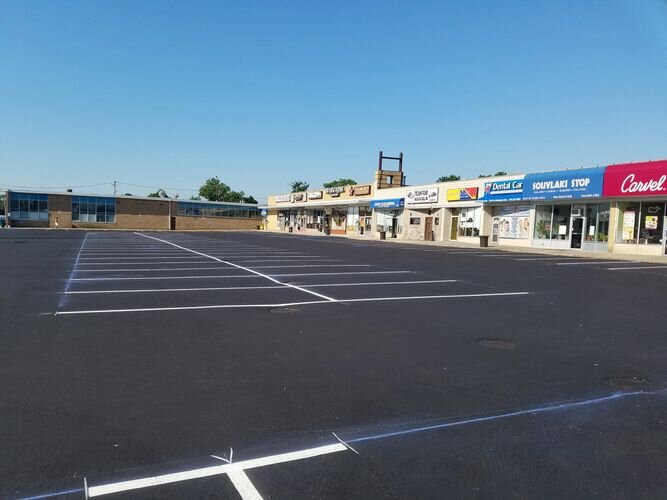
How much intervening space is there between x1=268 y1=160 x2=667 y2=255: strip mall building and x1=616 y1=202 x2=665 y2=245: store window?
0.05 metres

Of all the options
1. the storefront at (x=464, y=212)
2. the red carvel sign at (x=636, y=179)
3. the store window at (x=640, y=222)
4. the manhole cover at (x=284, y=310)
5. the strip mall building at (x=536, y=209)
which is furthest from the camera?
the storefront at (x=464, y=212)

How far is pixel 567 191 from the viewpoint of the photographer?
30.6 metres

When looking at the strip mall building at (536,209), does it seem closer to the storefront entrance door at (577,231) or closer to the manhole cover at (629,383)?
the storefront entrance door at (577,231)

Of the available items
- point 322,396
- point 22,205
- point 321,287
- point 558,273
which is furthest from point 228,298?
point 22,205

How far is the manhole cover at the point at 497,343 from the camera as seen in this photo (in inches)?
268

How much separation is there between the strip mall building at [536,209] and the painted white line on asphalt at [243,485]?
92.2ft

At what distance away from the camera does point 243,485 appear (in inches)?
125

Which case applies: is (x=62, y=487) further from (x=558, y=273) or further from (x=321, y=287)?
(x=558, y=273)

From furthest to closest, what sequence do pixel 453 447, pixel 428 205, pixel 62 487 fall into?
1. pixel 428 205
2. pixel 453 447
3. pixel 62 487

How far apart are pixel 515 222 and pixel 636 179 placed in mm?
9797

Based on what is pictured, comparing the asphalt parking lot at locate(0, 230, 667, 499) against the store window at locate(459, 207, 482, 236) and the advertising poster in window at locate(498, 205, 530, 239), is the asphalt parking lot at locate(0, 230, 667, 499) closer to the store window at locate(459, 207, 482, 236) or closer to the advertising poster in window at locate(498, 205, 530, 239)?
the advertising poster in window at locate(498, 205, 530, 239)

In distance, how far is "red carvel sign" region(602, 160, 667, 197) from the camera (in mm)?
25188

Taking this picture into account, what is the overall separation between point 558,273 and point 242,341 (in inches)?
552

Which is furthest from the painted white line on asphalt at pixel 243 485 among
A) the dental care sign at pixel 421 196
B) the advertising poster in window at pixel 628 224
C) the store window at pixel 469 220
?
the dental care sign at pixel 421 196
